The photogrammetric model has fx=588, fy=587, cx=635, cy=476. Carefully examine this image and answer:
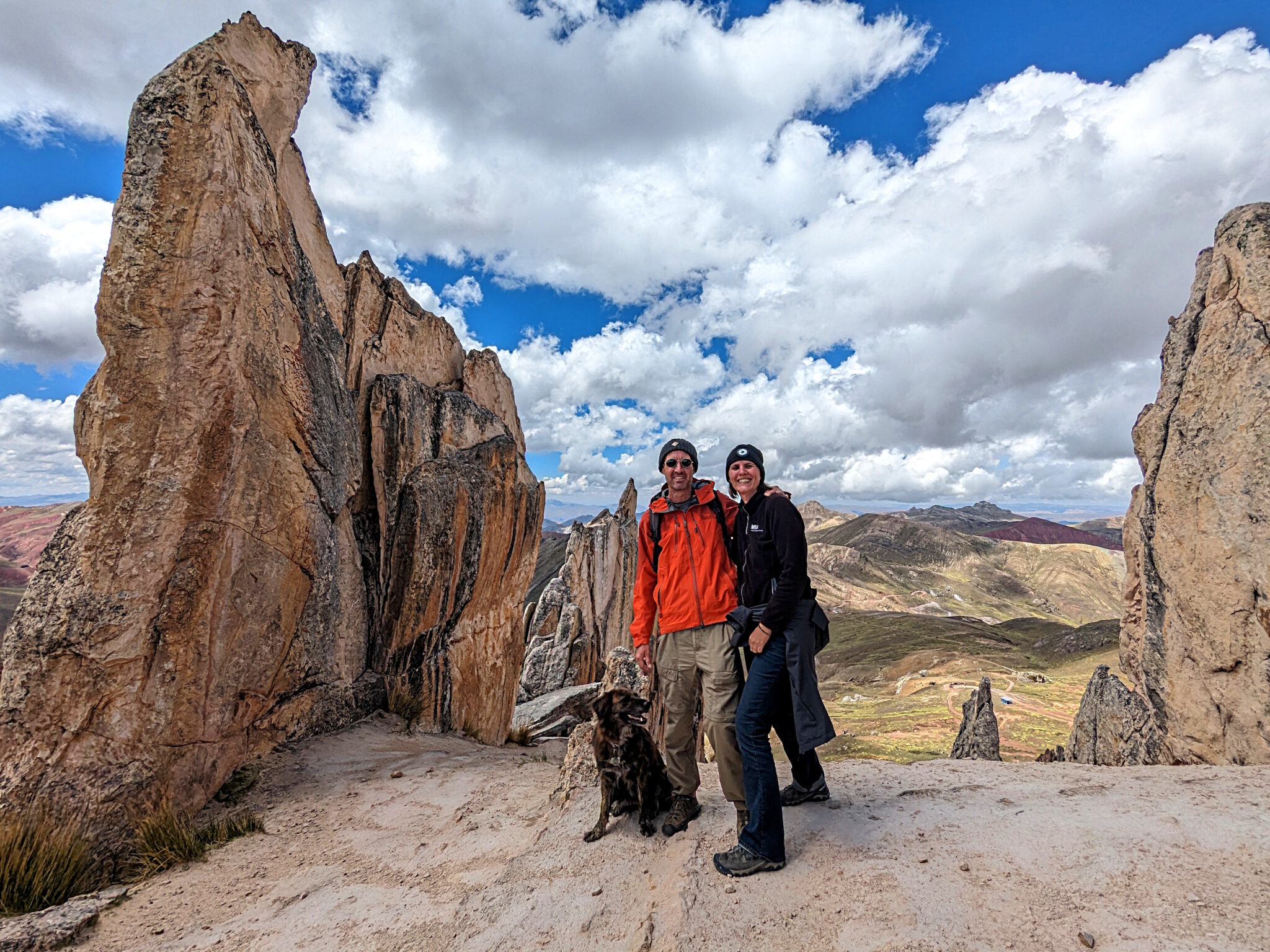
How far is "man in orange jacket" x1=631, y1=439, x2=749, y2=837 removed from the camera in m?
4.84

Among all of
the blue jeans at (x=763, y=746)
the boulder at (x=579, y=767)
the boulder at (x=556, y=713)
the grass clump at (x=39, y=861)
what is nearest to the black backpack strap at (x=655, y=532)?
the blue jeans at (x=763, y=746)

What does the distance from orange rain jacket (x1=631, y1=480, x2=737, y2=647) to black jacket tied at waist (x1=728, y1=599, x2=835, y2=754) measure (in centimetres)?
30

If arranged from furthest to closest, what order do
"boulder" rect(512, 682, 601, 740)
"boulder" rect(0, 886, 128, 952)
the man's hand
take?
"boulder" rect(512, 682, 601, 740) < the man's hand < "boulder" rect(0, 886, 128, 952)

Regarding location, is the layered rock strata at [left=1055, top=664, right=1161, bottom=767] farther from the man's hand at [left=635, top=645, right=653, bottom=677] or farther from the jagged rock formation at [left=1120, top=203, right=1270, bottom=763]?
the man's hand at [left=635, top=645, right=653, bottom=677]

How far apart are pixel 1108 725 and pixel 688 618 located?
12.8 metres

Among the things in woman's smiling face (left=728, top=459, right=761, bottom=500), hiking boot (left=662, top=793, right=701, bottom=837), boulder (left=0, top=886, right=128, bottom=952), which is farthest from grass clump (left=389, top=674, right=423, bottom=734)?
woman's smiling face (left=728, top=459, right=761, bottom=500)

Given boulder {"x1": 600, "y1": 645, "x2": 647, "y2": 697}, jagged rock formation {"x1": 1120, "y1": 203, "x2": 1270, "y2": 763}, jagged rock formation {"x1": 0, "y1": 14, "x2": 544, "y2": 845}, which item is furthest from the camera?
boulder {"x1": 600, "y1": 645, "x2": 647, "y2": 697}

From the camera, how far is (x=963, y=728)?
65.5 feet

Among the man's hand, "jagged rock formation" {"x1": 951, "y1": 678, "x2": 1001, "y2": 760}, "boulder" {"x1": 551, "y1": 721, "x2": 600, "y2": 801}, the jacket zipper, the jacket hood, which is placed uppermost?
the jacket hood

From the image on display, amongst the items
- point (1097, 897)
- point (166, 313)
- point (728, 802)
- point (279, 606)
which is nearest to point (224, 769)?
point (279, 606)

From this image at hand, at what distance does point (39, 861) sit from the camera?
5223mm

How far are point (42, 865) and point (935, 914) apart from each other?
7338 mm

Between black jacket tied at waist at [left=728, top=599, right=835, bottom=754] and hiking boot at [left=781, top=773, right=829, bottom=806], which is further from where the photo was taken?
hiking boot at [left=781, top=773, right=829, bottom=806]

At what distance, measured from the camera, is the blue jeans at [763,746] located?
4375mm
